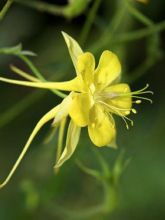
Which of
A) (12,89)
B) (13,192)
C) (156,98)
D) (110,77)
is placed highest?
(110,77)

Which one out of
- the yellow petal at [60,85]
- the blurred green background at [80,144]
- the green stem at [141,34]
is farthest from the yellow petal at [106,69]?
the blurred green background at [80,144]

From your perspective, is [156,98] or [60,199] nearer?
[60,199]

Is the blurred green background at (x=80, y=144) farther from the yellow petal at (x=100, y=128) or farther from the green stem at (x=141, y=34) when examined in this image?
the yellow petal at (x=100, y=128)

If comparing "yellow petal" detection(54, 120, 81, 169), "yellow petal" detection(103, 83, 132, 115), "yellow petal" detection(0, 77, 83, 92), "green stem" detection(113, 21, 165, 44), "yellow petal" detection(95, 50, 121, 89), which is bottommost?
"green stem" detection(113, 21, 165, 44)

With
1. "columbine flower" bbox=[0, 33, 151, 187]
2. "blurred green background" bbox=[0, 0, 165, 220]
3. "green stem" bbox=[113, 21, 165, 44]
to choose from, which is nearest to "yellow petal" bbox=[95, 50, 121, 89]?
"columbine flower" bbox=[0, 33, 151, 187]

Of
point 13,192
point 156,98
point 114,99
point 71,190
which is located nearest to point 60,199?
point 71,190

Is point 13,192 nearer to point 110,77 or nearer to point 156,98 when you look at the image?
point 156,98

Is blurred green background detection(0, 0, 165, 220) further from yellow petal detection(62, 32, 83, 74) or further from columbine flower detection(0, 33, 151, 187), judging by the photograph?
yellow petal detection(62, 32, 83, 74)
